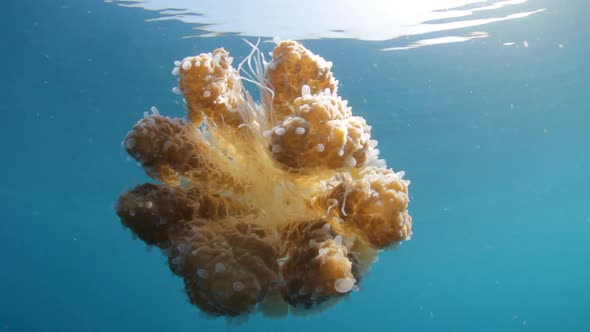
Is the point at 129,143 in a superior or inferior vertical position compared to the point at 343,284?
superior

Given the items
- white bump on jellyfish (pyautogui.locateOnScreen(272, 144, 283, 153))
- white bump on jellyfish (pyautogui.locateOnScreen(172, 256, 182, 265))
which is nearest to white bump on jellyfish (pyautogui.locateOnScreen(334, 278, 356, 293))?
white bump on jellyfish (pyautogui.locateOnScreen(272, 144, 283, 153))

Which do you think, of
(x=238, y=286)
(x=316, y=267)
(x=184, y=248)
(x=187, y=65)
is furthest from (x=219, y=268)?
(x=187, y=65)

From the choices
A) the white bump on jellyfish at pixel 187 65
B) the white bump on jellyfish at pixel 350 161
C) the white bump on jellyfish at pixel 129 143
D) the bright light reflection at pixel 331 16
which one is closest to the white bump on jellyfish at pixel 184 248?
the white bump on jellyfish at pixel 129 143

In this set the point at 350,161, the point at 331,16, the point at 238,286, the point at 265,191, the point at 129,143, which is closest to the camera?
the point at 238,286

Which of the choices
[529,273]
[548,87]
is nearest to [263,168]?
[548,87]

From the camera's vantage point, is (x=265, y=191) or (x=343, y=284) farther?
(x=265, y=191)

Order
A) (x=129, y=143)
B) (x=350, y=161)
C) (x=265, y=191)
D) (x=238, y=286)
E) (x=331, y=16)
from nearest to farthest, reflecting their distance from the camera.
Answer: (x=238, y=286) → (x=350, y=161) → (x=129, y=143) → (x=265, y=191) → (x=331, y=16)

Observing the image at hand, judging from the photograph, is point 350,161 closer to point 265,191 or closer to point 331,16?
point 265,191

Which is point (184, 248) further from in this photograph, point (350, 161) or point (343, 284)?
point (350, 161)

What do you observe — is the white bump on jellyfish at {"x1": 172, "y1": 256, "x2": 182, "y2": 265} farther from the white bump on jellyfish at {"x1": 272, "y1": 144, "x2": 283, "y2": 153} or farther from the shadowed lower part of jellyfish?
the white bump on jellyfish at {"x1": 272, "y1": 144, "x2": 283, "y2": 153}
